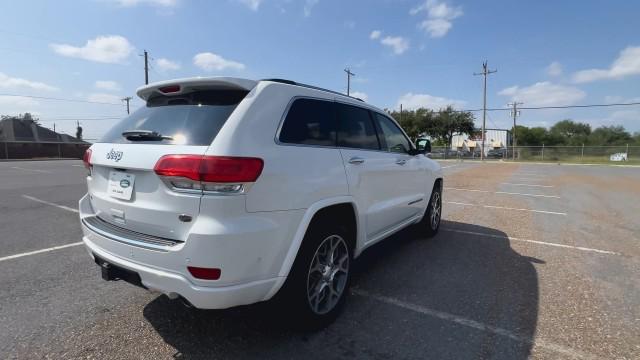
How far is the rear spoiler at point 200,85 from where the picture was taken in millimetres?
2547

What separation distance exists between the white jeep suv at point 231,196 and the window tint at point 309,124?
1 cm

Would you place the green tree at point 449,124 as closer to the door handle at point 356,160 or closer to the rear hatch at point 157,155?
the door handle at point 356,160

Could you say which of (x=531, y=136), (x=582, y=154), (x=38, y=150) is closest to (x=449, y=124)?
(x=582, y=154)

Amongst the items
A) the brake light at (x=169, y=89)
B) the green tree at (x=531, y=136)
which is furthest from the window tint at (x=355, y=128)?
the green tree at (x=531, y=136)

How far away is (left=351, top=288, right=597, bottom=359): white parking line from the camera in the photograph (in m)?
2.68

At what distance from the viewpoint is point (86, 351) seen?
256 centimetres

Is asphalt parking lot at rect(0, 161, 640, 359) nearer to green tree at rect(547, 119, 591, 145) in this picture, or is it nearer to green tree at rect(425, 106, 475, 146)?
green tree at rect(425, 106, 475, 146)

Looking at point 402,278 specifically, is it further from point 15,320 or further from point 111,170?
point 15,320

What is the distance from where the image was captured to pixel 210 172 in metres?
2.16

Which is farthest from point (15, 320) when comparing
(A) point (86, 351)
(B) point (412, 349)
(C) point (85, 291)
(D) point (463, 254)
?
(D) point (463, 254)

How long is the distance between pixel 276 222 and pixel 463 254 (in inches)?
134

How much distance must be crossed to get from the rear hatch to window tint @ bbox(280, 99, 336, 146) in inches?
15.0

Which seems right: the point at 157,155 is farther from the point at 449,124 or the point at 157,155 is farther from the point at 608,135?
the point at 608,135

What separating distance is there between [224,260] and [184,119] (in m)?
1.03
